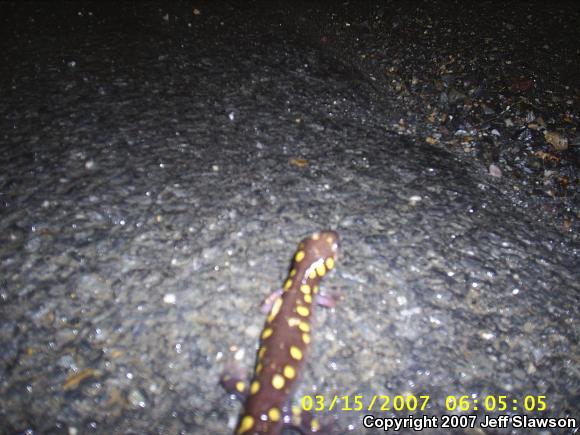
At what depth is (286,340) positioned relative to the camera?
1701 mm

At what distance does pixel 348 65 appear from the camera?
3322 millimetres

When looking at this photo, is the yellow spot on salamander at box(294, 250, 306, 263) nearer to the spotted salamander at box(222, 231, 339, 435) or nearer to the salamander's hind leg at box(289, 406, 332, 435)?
the spotted salamander at box(222, 231, 339, 435)

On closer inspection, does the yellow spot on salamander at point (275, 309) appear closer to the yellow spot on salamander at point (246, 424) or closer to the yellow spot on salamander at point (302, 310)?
the yellow spot on salamander at point (302, 310)

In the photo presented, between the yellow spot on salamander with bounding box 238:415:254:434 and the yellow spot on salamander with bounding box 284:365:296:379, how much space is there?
20 centimetres

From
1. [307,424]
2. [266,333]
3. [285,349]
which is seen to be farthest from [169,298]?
[307,424]

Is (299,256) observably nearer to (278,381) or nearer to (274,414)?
(278,381)

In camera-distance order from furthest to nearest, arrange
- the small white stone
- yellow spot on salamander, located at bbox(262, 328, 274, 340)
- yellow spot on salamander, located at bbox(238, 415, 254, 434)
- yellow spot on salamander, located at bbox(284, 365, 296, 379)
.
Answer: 1. the small white stone
2. yellow spot on salamander, located at bbox(262, 328, 274, 340)
3. yellow spot on salamander, located at bbox(284, 365, 296, 379)
4. yellow spot on salamander, located at bbox(238, 415, 254, 434)

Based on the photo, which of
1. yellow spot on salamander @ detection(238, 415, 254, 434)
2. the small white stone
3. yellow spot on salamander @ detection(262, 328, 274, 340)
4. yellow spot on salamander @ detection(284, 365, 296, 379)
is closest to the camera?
yellow spot on salamander @ detection(238, 415, 254, 434)

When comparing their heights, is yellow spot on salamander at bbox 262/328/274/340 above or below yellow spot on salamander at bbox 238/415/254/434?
above

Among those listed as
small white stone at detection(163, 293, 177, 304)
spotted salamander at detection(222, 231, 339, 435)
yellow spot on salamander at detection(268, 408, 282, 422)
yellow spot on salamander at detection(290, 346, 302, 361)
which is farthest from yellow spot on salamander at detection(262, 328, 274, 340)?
small white stone at detection(163, 293, 177, 304)

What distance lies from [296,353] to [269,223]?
28.4 inches

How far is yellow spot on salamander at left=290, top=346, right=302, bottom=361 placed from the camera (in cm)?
168

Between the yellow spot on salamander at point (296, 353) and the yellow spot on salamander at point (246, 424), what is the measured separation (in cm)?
28

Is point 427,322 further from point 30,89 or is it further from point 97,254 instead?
point 30,89
